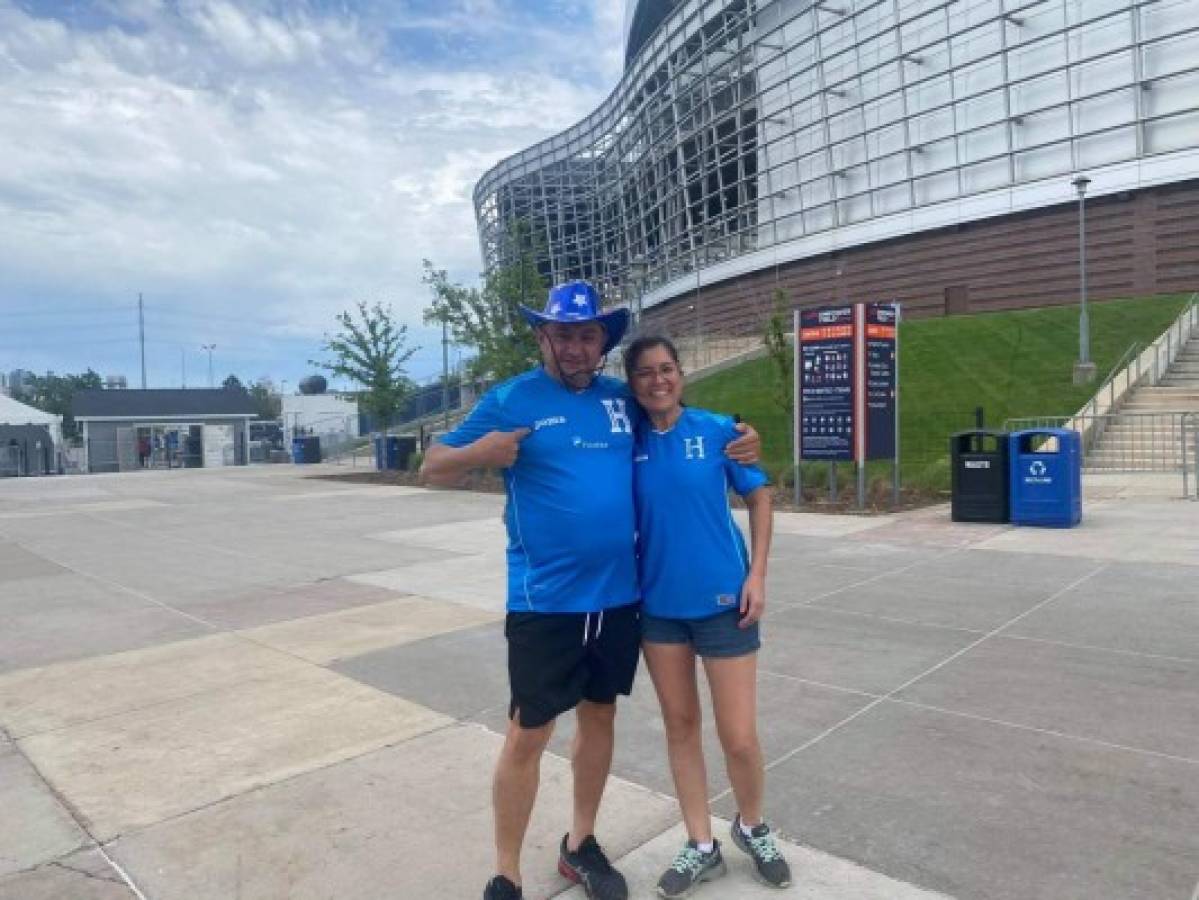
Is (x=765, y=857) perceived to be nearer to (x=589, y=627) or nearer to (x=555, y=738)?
(x=589, y=627)

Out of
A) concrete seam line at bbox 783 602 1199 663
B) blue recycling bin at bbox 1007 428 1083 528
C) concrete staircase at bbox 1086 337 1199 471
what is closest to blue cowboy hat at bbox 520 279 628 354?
concrete seam line at bbox 783 602 1199 663

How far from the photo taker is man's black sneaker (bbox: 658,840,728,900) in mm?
2844

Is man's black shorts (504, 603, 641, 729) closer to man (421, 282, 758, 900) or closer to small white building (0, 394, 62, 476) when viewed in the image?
man (421, 282, 758, 900)

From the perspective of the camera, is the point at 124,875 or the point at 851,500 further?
the point at 851,500

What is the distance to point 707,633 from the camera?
9.43 ft

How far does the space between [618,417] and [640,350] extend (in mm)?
236

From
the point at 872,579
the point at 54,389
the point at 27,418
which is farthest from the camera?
the point at 54,389

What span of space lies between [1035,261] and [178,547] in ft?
100

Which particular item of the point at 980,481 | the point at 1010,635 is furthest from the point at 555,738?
the point at 980,481

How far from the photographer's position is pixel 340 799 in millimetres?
3639

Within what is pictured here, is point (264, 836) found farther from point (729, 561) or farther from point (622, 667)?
point (729, 561)

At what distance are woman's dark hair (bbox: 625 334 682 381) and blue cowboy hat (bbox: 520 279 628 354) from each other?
85 millimetres

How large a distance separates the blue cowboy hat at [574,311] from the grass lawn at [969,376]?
1255cm

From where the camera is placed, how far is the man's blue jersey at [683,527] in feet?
9.31
